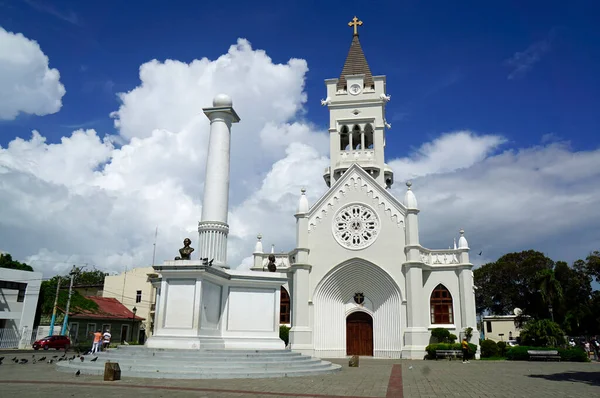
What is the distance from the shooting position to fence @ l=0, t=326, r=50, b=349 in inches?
1403

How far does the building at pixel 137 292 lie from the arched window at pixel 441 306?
102 ft

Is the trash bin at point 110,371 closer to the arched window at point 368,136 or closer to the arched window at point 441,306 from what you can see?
the arched window at point 441,306

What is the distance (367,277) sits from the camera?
33125mm

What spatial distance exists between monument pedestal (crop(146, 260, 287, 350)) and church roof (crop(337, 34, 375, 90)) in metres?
25.6

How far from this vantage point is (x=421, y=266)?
3175 cm

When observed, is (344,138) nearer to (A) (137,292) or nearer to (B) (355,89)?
(B) (355,89)

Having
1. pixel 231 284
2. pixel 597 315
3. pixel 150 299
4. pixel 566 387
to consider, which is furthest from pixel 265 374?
pixel 597 315

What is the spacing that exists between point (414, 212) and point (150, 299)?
105ft

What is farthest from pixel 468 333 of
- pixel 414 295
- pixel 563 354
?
pixel 563 354

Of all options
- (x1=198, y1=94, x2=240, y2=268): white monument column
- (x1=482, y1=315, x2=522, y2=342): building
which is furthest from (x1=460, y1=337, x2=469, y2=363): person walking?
(x1=482, y1=315, x2=522, y2=342): building

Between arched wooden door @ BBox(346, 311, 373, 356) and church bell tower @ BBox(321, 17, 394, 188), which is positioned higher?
church bell tower @ BBox(321, 17, 394, 188)

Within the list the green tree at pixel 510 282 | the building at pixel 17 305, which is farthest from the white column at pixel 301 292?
the green tree at pixel 510 282

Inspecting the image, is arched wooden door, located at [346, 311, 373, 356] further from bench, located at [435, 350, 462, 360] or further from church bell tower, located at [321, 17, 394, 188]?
church bell tower, located at [321, 17, 394, 188]

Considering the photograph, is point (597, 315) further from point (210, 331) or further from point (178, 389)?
point (178, 389)
